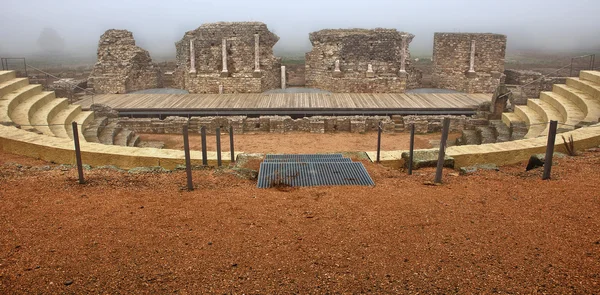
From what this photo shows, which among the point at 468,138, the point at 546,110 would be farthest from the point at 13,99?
the point at 546,110

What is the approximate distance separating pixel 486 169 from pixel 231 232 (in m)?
4.31

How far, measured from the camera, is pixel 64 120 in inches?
469

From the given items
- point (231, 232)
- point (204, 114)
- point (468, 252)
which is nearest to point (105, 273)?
point (231, 232)

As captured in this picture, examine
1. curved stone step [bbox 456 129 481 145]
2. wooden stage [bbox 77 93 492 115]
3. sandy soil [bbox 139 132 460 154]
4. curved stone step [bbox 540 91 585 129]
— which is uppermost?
curved stone step [bbox 540 91 585 129]

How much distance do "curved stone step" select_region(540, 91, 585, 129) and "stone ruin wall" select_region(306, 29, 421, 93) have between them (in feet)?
22.2

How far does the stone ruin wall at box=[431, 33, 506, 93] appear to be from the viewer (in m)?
18.7

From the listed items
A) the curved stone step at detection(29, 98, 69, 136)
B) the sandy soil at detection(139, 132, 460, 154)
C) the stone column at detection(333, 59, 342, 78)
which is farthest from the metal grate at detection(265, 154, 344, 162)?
the stone column at detection(333, 59, 342, 78)

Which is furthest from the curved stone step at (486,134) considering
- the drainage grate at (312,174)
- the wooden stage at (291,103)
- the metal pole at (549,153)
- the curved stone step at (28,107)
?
the curved stone step at (28,107)

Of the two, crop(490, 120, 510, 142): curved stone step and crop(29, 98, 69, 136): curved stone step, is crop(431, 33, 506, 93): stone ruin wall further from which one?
crop(29, 98, 69, 136): curved stone step

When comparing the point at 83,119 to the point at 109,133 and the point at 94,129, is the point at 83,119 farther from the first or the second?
the point at 109,133

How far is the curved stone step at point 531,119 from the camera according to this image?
1046 cm

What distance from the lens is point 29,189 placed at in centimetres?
535

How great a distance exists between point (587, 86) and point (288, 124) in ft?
29.1

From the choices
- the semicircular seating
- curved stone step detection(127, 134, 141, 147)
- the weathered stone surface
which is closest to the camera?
the weathered stone surface
